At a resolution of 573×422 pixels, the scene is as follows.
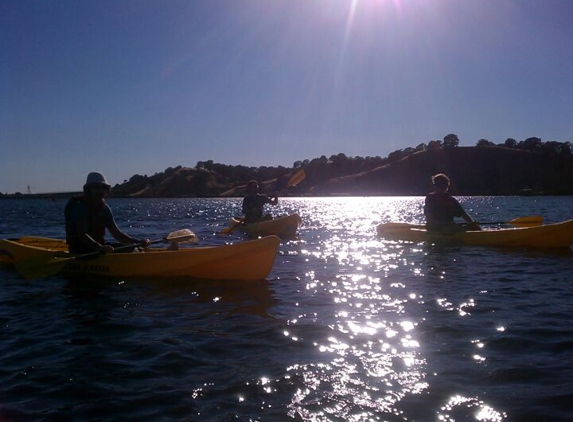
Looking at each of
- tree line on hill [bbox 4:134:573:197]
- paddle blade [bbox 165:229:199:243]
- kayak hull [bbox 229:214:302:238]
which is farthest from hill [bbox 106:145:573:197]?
paddle blade [bbox 165:229:199:243]

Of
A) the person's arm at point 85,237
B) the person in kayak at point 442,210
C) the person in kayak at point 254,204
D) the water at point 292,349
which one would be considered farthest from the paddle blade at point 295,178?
the person's arm at point 85,237

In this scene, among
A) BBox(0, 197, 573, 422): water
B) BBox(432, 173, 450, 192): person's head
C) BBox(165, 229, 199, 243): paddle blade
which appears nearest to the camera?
BBox(0, 197, 573, 422): water

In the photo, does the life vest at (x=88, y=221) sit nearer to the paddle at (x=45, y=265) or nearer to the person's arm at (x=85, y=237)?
the person's arm at (x=85, y=237)

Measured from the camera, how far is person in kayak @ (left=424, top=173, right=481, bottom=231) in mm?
12828

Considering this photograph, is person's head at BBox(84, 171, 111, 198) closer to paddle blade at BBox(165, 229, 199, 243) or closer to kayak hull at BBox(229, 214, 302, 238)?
paddle blade at BBox(165, 229, 199, 243)

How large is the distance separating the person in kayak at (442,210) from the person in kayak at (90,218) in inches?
287

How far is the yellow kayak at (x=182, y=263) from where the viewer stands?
8.80m

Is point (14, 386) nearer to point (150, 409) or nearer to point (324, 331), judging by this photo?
point (150, 409)

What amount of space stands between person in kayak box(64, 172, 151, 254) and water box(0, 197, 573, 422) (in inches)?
26.0

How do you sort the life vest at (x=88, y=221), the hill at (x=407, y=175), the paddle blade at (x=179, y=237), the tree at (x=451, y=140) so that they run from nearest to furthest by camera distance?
the life vest at (x=88, y=221)
the paddle blade at (x=179, y=237)
the hill at (x=407, y=175)
the tree at (x=451, y=140)

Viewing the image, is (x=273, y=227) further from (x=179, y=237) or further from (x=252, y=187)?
(x=179, y=237)

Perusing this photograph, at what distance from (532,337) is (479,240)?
7986 millimetres

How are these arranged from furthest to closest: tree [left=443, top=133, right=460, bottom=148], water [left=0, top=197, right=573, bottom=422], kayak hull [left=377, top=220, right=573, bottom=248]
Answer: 1. tree [left=443, top=133, right=460, bottom=148]
2. kayak hull [left=377, top=220, right=573, bottom=248]
3. water [left=0, top=197, right=573, bottom=422]

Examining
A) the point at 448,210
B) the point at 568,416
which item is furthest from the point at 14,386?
the point at 448,210
